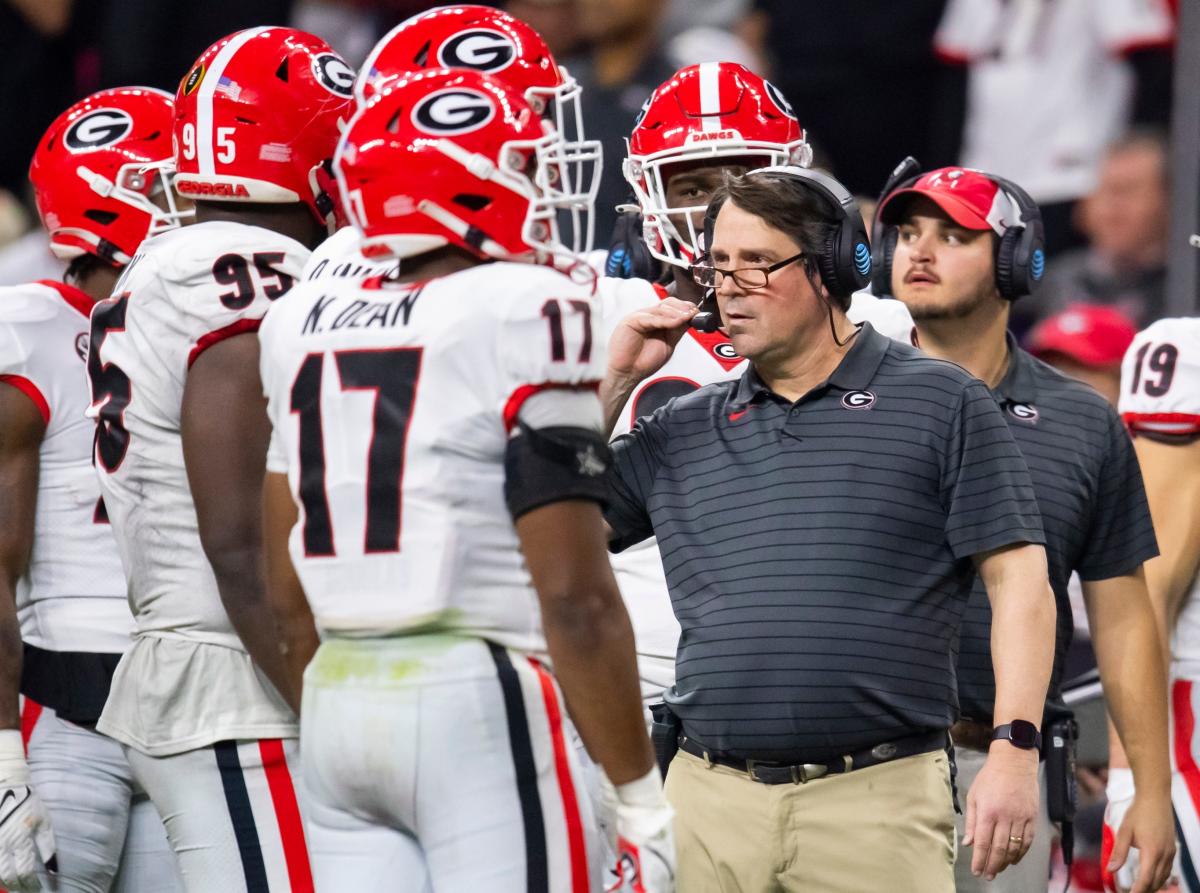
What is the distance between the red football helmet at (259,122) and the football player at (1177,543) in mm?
1773

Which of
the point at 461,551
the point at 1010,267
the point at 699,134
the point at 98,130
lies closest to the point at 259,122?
the point at 98,130

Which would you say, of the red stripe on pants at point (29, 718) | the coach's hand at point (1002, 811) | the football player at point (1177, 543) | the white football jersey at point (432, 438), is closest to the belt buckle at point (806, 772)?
the coach's hand at point (1002, 811)

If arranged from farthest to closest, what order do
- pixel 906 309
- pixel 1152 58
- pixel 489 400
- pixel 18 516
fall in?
pixel 1152 58
pixel 906 309
pixel 18 516
pixel 489 400

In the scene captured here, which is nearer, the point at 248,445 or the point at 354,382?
the point at 354,382

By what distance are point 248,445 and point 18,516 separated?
757mm

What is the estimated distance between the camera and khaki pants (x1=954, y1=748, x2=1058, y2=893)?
11.9 ft

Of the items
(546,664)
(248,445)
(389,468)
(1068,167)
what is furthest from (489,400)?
(1068,167)

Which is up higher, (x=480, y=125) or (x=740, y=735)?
(x=480, y=125)

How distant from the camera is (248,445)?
3066 mm

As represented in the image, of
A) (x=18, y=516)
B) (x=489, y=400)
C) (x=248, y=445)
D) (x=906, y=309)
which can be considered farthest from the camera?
(x=906, y=309)

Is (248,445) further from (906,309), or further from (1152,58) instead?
(1152,58)

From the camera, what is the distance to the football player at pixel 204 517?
10.1ft

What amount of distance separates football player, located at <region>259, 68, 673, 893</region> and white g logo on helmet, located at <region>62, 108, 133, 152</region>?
1.39m

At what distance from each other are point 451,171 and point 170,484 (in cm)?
92
